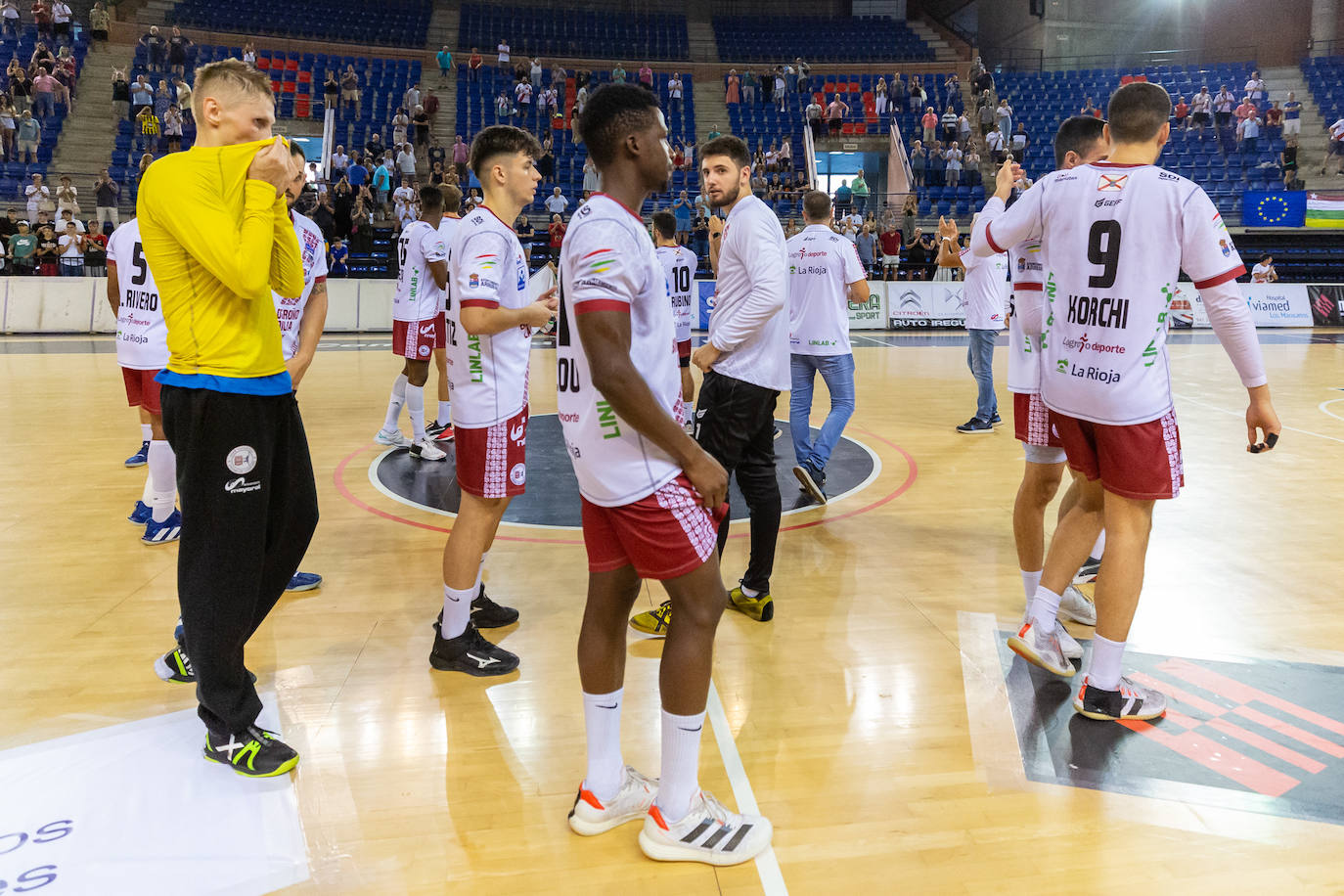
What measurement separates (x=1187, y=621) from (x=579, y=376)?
3276 mm

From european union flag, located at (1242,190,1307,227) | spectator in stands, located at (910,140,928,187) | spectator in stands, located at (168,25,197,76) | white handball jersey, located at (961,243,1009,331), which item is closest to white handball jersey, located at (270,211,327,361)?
white handball jersey, located at (961,243,1009,331)

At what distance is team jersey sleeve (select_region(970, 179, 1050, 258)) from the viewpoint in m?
3.41

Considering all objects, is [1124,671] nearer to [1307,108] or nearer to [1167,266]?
[1167,266]

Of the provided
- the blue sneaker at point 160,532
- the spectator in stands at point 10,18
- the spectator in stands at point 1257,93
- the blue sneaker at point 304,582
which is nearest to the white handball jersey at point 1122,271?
the blue sneaker at point 304,582

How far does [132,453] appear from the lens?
7.38m

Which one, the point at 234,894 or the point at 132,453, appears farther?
the point at 132,453

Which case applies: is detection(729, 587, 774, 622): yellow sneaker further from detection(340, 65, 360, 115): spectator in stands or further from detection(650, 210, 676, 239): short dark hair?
detection(340, 65, 360, 115): spectator in stands

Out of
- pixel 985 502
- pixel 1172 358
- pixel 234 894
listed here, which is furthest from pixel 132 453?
pixel 1172 358

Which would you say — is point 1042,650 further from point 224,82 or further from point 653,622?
point 224,82

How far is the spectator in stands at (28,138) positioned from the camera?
1970 cm

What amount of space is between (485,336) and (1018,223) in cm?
206

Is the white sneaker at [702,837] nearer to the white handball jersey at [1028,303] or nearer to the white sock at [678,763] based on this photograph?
the white sock at [678,763]

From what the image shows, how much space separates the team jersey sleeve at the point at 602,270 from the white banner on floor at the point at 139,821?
5.52 feet

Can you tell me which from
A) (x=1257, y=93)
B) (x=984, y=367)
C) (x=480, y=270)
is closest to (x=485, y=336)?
(x=480, y=270)
